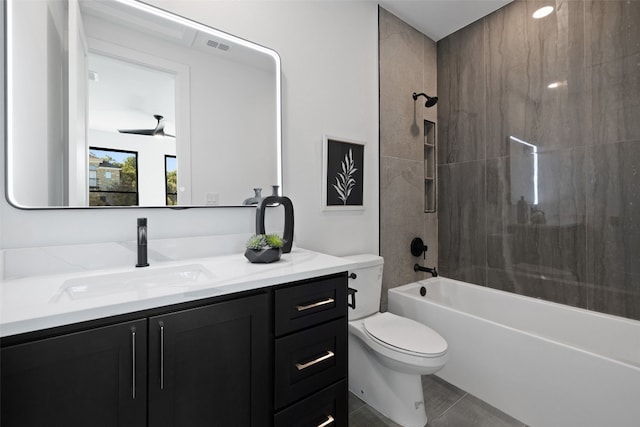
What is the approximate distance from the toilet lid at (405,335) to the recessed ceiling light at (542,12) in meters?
2.27

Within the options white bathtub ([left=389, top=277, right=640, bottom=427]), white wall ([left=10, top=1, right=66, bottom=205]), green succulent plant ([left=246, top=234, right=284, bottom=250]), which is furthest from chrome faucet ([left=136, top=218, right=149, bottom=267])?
white bathtub ([left=389, top=277, right=640, bottom=427])

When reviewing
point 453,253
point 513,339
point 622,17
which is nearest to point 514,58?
point 622,17

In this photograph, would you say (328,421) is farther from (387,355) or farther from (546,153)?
(546,153)

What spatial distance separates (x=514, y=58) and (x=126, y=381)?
288 cm

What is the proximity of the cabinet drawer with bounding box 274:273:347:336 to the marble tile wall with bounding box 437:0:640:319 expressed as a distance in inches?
66.8

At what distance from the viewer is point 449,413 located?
159 cm

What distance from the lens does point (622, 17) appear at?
1654 mm

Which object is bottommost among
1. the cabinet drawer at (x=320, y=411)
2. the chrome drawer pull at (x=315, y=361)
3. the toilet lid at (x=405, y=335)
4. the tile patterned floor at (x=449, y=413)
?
the tile patterned floor at (x=449, y=413)

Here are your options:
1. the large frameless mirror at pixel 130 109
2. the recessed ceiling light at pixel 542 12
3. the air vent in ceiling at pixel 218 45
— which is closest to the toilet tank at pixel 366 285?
the large frameless mirror at pixel 130 109

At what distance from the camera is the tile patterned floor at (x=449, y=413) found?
1.52m

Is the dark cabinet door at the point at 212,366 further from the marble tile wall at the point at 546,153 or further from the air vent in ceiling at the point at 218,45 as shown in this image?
the marble tile wall at the point at 546,153

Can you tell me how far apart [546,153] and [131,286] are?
8.28 feet

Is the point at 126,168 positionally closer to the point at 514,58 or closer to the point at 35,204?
the point at 35,204

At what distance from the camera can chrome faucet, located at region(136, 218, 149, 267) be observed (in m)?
1.13
